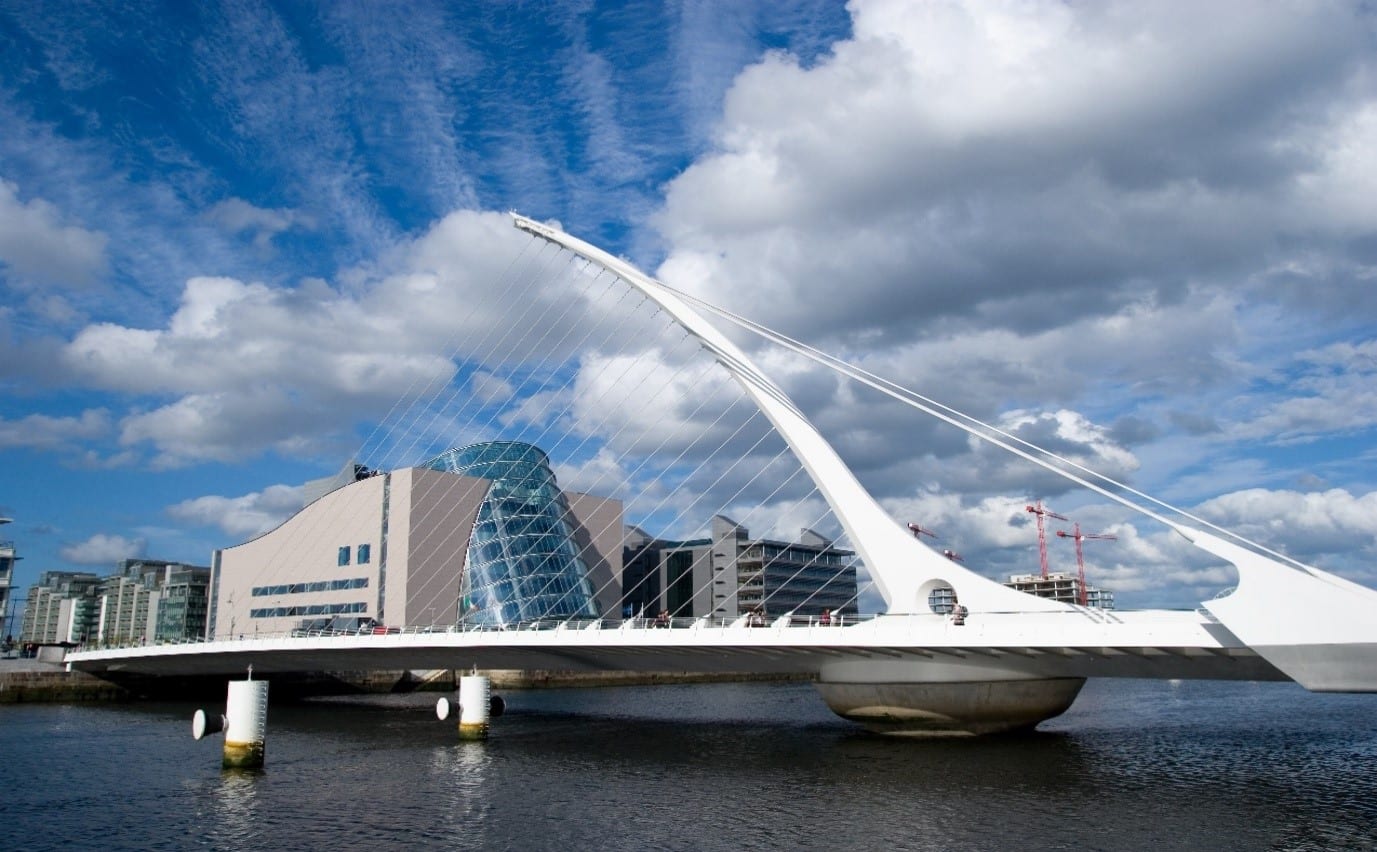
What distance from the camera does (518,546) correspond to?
8912 centimetres

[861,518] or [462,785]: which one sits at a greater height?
[861,518]

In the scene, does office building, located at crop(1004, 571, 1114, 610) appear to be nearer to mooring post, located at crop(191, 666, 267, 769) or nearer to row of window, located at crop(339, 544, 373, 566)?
row of window, located at crop(339, 544, 373, 566)

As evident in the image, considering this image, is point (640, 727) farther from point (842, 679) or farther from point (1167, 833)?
point (1167, 833)

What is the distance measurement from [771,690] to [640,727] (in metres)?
35.1

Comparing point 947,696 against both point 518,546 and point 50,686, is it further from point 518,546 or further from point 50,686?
point 518,546

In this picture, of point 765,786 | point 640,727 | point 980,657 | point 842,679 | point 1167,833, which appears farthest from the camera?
point 640,727

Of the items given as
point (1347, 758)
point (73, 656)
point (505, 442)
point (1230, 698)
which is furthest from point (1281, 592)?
point (505, 442)

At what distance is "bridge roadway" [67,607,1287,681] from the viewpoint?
2539cm

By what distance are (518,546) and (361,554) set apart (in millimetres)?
13054

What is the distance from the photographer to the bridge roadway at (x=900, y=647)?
83.3 ft

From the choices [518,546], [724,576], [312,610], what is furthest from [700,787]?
[724,576]

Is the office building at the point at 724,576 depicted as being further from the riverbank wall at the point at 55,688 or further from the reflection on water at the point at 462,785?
the reflection on water at the point at 462,785

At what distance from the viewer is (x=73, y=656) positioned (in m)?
58.2

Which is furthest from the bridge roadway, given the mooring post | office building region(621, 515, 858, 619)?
office building region(621, 515, 858, 619)
